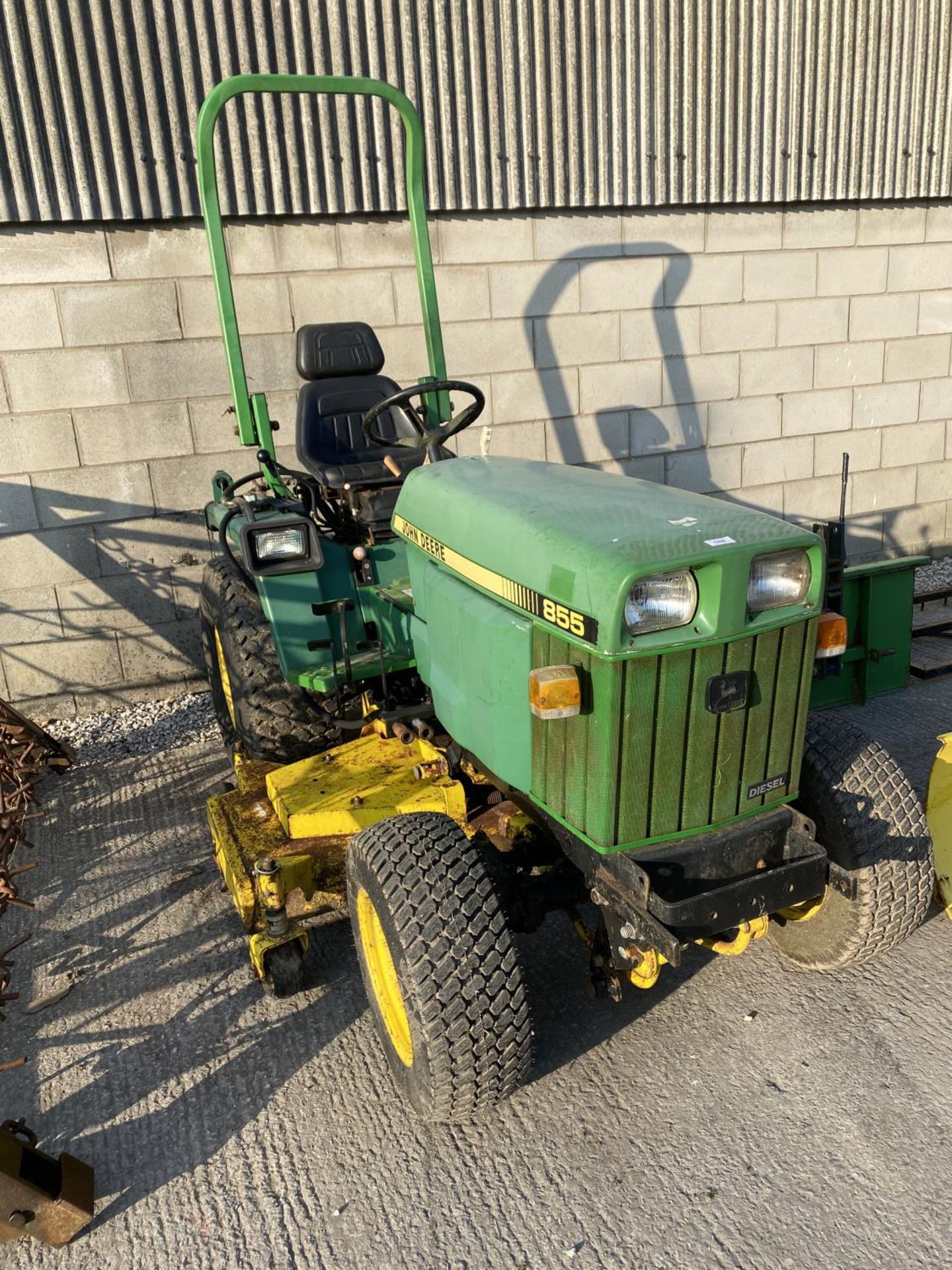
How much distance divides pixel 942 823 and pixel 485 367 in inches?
133

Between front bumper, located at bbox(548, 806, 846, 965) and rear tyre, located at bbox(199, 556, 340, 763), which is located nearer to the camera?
front bumper, located at bbox(548, 806, 846, 965)

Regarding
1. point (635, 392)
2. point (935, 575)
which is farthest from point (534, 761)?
point (935, 575)

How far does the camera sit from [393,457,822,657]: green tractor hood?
2.02 m

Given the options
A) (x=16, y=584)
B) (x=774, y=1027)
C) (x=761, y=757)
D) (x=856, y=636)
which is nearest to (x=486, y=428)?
(x=761, y=757)

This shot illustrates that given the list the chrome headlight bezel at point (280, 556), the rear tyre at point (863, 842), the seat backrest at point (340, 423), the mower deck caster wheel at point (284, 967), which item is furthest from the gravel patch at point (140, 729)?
the rear tyre at point (863, 842)

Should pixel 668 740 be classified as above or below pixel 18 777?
above

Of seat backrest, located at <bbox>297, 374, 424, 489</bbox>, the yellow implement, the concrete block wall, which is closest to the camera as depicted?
the yellow implement

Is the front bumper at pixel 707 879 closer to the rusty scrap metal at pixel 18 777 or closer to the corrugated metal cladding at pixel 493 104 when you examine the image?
the rusty scrap metal at pixel 18 777

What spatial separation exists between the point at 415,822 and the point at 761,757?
858mm

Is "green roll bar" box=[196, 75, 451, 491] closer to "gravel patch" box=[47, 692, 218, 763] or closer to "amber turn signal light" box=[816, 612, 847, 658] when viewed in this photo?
"gravel patch" box=[47, 692, 218, 763]

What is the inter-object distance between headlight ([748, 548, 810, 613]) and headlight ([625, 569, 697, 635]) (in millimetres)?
146

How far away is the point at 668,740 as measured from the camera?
2.15 meters

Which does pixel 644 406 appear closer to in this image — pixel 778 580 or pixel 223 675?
pixel 223 675

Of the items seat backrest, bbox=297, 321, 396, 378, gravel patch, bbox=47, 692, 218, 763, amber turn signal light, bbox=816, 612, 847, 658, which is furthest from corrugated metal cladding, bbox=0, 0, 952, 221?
amber turn signal light, bbox=816, 612, 847, 658
